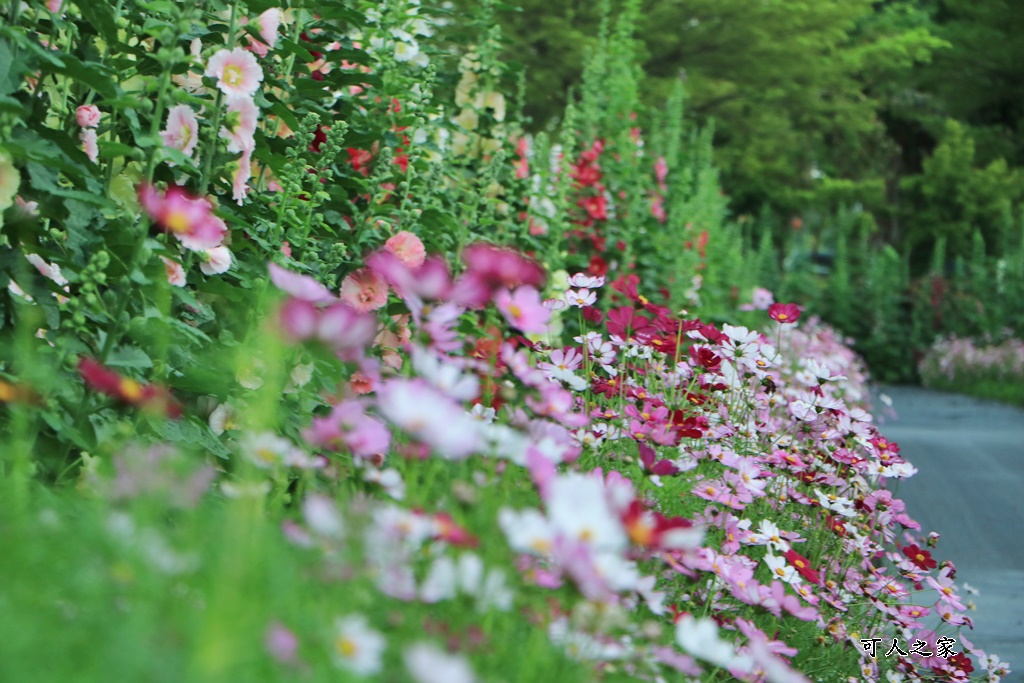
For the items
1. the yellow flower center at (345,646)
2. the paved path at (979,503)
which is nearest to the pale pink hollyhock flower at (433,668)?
the yellow flower center at (345,646)

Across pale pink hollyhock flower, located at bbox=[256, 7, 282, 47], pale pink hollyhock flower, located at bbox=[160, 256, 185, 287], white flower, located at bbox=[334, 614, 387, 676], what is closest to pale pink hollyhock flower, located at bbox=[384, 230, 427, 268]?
pale pink hollyhock flower, located at bbox=[256, 7, 282, 47]

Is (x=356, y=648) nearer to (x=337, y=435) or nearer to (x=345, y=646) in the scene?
(x=345, y=646)

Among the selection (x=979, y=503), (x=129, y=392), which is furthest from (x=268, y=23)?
(x=979, y=503)

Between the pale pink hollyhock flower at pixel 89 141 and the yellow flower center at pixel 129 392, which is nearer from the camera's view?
the yellow flower center at pixel 129 392

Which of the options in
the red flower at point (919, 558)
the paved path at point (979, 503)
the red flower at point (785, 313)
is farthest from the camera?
the paved path at point (979, 503)

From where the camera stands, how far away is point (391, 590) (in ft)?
3.88

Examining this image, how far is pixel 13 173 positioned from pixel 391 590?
45.7 inches

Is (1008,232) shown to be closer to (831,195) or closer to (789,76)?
(831,195)

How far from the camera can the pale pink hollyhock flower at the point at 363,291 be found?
9.29 ft

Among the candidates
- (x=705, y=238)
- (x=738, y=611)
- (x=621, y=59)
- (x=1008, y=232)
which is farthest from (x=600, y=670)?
(x=1008, y=232)

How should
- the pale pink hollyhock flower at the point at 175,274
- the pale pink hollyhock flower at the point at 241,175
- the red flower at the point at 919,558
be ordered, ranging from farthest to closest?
the red flower at the point at 919,558 → the pale pink hollyhock flower at the point at 241,175 → the pale pink hollyhock flower at the point at 175,274

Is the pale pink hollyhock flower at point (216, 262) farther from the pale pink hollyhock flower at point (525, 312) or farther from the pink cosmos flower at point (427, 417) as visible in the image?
the pink cosmos flower at point (427, 417)

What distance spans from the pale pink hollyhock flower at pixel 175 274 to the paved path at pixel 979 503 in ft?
8.70

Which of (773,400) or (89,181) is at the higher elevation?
(89,181)
